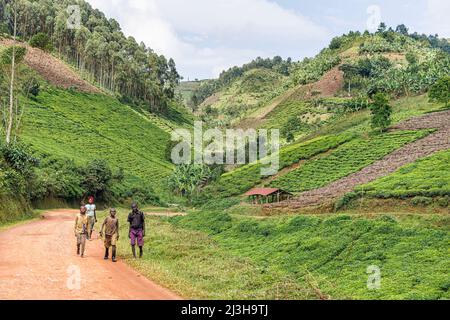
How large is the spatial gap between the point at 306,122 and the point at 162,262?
374 feet

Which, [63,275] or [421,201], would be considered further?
[421,201]

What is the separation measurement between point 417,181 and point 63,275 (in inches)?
1293

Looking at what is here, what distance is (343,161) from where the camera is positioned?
69500 mm

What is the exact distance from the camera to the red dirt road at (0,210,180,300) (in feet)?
44.2

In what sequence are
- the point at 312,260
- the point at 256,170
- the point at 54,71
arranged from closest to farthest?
the point at 312,260, the point at 256,170, the point at 54,71

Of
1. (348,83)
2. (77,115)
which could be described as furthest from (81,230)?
(348,83)

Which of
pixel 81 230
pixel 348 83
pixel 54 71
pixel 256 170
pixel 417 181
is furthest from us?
pixel 348 83

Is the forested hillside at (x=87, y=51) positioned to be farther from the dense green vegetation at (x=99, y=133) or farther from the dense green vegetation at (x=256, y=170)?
the dense green vegetation at (x=256, y=170)

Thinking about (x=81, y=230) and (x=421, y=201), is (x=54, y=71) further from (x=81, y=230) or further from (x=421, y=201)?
(x=81, y=230)

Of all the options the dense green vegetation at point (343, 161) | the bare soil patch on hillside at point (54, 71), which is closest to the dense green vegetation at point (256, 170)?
the dense green vegetation at point (343, 161)

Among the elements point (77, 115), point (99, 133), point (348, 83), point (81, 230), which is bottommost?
point (81, 230)

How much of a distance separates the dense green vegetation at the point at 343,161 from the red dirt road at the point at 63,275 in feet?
140

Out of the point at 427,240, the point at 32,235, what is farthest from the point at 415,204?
the point at 32,235

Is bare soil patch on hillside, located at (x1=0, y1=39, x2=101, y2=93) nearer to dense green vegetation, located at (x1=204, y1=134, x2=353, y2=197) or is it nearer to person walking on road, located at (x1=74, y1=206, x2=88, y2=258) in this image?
dense green vegetation, located at (x1=204, y1=134, x2=353, y2=197)
